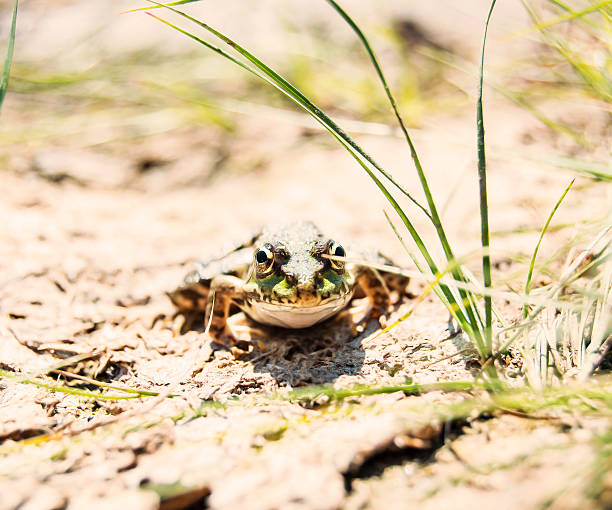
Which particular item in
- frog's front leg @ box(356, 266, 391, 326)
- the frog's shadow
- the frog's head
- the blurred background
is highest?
the blurred background

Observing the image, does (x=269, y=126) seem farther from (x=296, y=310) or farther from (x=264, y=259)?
(x=296, y=310)

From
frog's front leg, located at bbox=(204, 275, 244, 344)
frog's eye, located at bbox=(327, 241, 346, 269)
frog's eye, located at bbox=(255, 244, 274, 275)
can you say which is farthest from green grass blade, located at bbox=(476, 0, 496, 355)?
frog's front leg, located at bbox=(204, 275, 244, 344)

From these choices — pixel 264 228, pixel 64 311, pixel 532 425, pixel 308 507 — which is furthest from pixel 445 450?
pixel 64 311

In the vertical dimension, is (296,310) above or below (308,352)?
above

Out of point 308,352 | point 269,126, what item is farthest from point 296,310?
point 269,126

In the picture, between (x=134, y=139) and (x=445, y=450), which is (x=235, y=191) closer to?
(x=134, y=139)

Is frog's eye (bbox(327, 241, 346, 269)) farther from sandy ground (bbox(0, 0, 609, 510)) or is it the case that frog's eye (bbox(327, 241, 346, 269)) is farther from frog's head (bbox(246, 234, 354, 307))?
sandy ground (bbox(0, 0, 609, 510))
